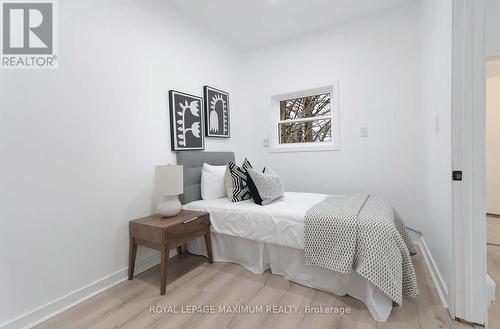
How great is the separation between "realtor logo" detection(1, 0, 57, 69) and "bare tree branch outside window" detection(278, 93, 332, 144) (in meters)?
2.67

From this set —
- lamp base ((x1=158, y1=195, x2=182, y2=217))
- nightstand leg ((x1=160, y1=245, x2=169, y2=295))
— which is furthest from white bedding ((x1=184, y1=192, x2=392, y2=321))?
nightstand leg ((x1=160, y1=245, x2=169, y2=295))

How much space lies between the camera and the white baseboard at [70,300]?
136 cm

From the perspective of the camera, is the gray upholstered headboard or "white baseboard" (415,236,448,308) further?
the gray upholstered headboard

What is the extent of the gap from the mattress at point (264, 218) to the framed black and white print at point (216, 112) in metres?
1.05

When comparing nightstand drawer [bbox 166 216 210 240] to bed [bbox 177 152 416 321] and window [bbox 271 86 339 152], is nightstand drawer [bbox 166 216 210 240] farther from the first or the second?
window [bbox 271 86 339 152]

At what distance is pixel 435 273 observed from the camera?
173 cm

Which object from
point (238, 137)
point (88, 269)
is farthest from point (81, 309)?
point (238, 137)

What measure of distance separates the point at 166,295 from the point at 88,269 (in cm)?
63

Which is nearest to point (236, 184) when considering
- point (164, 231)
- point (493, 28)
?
point (164, 231)

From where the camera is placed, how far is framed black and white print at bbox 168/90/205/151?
7.79 ft

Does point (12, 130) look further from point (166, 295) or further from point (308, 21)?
point (308, 21)

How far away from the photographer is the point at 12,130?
135 cm

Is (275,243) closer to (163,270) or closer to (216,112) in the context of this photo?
(163,270)

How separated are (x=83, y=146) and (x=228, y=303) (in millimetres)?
1582
